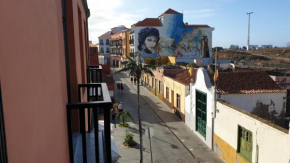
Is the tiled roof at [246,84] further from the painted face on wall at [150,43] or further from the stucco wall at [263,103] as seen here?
the painted face on wall at [150,43]

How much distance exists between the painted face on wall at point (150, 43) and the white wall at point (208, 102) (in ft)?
105

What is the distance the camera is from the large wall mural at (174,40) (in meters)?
50.6

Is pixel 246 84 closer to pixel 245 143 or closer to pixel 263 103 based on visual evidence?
pixel 263 103

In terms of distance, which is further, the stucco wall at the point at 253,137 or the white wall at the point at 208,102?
the white wall at the point at 208,102

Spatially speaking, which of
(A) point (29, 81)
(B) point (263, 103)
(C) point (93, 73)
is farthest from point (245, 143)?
(A) point (29, 81)

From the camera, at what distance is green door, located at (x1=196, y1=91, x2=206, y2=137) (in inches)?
645

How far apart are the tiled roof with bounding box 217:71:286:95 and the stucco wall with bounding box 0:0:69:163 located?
42.0 ft

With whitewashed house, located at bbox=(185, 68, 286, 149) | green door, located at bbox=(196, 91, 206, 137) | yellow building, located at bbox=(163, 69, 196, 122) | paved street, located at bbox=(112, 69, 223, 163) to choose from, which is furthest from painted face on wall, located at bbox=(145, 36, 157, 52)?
green door, located at bbox=(196, 91, 206, 137)

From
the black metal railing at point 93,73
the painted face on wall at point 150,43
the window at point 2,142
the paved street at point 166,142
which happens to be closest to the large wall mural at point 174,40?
the painted face on wall at point 150,43

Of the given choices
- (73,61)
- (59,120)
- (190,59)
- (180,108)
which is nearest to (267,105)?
(180,108)

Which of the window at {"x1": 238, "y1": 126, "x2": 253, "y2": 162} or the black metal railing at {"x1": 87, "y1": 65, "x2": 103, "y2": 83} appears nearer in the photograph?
the black metal railing at {"x1": 87, "y1": 65, "x2": 103, "y2": 83}

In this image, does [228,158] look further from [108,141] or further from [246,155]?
[108,141]

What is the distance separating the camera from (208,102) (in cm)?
1541

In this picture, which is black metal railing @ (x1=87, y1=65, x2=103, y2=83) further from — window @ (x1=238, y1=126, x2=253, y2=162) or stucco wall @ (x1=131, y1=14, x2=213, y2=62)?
stucco wall @ (x1=131, y1=14, x2=213, y2=62)
